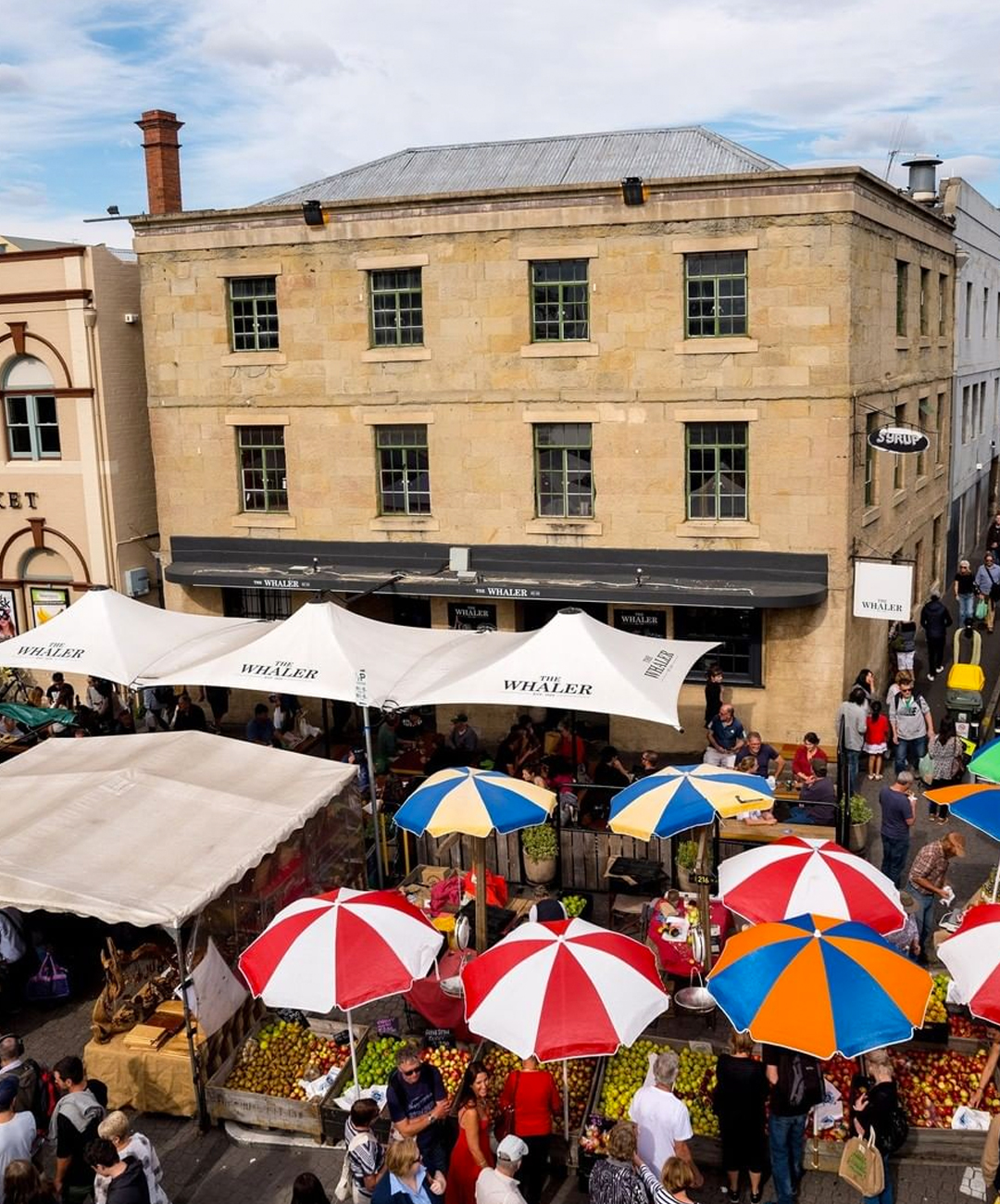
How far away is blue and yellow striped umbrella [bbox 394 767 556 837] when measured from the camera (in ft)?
42.2

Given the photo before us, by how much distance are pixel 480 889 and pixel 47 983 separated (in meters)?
5.26

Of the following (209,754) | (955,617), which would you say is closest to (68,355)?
(209,754)

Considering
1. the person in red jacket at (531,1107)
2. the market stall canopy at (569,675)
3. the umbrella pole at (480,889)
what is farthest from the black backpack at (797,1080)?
the market stall canopy at (569,675)

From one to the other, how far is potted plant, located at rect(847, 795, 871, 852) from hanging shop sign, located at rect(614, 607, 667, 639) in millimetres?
6016

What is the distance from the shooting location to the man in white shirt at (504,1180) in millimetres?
8445

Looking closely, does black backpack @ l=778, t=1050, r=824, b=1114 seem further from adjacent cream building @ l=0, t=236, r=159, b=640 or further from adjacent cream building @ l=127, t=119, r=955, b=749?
adjacent cream building @ l=0, t=236, r=159, b=640

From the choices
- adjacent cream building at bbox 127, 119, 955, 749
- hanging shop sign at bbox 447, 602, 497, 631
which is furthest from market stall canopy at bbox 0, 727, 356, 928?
hanging shop sign at bbox 447, 602, 497, 631

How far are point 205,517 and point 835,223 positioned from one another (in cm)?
1344

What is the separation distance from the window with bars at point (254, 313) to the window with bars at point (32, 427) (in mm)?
4730

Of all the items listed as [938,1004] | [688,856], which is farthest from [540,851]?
[938,1004]

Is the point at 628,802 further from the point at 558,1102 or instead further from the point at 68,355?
the point at 68,355

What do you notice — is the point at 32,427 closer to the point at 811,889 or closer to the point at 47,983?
the point at 47,983

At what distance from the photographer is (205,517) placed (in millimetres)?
24656

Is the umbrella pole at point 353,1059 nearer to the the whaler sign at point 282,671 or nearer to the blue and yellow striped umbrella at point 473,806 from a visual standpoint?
the blue and yellow striped umbrella at point 473,806
